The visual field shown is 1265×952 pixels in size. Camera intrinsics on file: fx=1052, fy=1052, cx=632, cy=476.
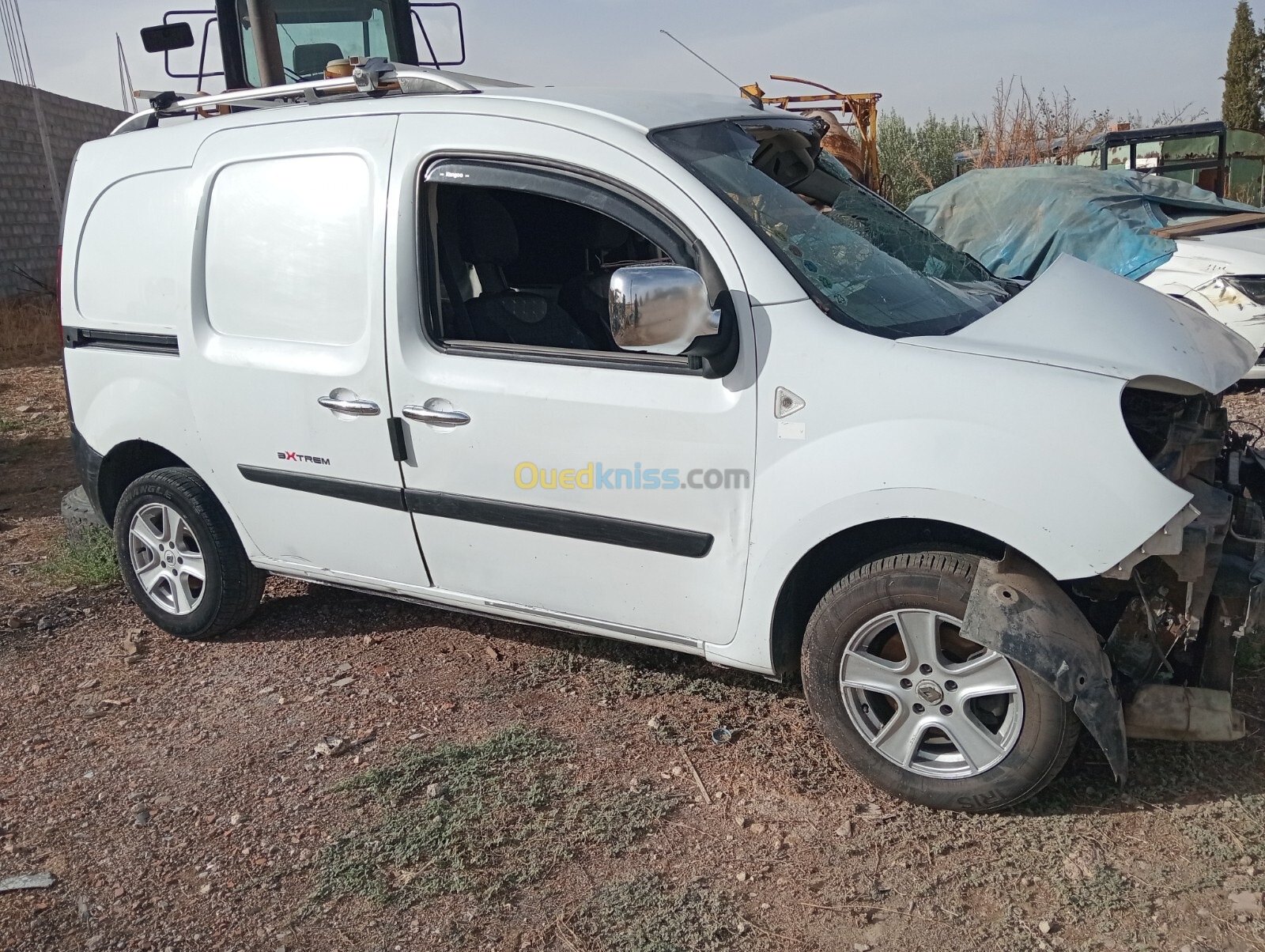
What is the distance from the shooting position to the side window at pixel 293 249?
11.5 ft

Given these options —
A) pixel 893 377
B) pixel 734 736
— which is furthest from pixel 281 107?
pixel 734 736

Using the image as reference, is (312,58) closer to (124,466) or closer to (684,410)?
(124,466)

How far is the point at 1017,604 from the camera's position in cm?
266

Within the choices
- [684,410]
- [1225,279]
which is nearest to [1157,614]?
[684,410]

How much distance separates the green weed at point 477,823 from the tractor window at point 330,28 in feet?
18.0

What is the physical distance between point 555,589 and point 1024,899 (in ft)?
5.29

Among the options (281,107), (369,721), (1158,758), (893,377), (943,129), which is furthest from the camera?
(943,129)

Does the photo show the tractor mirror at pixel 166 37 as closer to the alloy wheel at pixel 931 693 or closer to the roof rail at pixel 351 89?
the roof rail at pixel 351 89

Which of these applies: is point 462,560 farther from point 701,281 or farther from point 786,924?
point 786,924

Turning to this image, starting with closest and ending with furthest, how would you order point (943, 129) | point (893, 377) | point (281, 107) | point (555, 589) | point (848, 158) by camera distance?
point (893, 377), point (555, 589), point (281, 107), point (848, 158), point (943, 129)

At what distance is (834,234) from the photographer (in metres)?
3.31

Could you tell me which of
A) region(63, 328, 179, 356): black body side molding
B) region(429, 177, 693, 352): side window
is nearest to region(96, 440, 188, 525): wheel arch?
region(63, 328, 179, 356): black body side molding

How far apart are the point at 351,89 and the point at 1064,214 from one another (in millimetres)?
6425

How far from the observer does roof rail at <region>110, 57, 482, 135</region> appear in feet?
12.0
